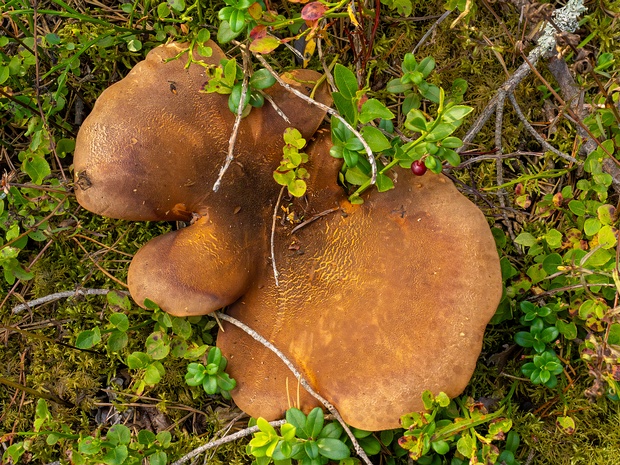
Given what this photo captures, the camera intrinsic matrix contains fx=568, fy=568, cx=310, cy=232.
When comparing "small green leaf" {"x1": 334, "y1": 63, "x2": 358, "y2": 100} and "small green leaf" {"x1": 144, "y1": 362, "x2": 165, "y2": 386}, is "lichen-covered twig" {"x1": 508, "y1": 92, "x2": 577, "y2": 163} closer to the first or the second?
"small green leaf" {"x1": 334, "y1": 63, "x2": 358, "y2": 100}

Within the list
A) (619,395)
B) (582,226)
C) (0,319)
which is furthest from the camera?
(0,319)

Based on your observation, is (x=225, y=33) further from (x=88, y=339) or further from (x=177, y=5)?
(x=88, y=339)

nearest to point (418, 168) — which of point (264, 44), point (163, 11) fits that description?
point (264, 44)

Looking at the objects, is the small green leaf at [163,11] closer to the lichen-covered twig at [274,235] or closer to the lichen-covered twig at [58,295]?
the lichen-covered twig at [274,235]

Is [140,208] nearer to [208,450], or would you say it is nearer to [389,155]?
[389,155]

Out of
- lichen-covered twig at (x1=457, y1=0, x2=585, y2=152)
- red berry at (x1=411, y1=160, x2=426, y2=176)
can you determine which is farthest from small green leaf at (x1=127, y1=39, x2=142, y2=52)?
lichen-covered twig at (x1=457, y1=0, x2=585, y2=152)

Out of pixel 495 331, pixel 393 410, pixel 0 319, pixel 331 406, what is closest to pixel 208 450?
pixel 331 406
